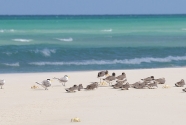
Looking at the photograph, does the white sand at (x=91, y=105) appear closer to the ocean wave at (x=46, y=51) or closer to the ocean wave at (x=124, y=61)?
the ocean wave at (x=124, y=61)

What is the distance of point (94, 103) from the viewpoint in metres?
14.6

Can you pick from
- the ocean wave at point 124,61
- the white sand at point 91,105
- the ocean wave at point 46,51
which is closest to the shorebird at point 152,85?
→ the white sand at point 91,105

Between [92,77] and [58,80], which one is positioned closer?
[58,80]

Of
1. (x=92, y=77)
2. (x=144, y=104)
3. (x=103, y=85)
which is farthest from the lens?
(x=92, y=77)

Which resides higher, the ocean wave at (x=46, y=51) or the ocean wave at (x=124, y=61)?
the ocean wave at (x=46, y=51)

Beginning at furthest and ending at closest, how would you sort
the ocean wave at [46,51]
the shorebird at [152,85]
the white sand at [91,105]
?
the ocean wave at [46,51] < the shorebird at [152,85] < the white sand at [91,105]

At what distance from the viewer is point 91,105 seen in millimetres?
14266

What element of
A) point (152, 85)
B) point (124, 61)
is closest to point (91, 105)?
point (152, 85)

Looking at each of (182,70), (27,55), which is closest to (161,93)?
(182,70)

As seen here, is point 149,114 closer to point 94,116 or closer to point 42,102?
point 94,116

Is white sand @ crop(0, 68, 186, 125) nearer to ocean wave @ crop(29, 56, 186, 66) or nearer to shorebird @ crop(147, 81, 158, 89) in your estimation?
shorebird @ crop(147, 81, 158, 89)

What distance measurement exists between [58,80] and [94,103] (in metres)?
4.43

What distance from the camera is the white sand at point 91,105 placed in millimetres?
12523

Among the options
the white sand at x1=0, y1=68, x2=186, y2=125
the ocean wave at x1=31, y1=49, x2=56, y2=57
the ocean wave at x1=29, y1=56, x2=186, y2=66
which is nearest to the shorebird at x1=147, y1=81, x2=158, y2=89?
the white sand at x1=0, y1=68, x2=186, y2=125
